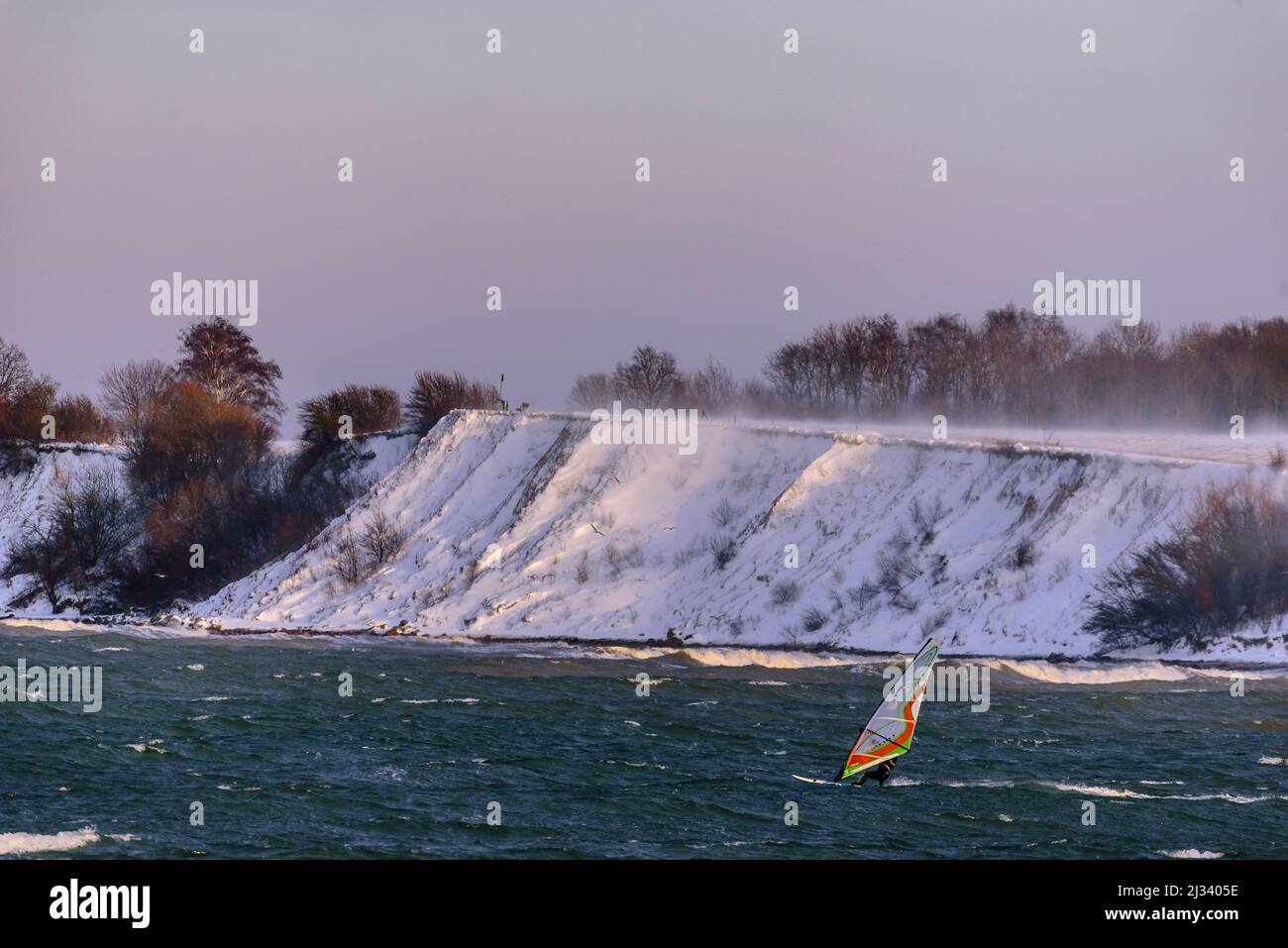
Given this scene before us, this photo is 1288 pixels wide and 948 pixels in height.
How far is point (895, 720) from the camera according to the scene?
108 feet

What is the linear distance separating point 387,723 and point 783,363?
7063 cm

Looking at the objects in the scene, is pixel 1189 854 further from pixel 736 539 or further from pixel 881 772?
pixel 736 539

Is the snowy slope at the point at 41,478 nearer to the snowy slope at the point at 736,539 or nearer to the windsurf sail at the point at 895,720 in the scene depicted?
the snowy slope at the point at 736,539

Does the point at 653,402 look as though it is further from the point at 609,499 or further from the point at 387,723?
the point at 387,723

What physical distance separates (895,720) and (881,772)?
2128mm

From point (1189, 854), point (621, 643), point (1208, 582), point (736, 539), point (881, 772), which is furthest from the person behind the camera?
point (736, 539)

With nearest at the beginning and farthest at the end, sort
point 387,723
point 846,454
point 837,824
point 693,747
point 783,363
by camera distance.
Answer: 1. point 837,824
2. point 693,747
3. point 387,723
4. point 846,454
5. point 783,363

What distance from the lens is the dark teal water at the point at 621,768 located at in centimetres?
3075

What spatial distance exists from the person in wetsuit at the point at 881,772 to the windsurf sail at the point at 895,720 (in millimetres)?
273

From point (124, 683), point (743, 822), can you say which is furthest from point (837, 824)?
point (124, 683)

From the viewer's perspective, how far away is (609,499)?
7744 cm

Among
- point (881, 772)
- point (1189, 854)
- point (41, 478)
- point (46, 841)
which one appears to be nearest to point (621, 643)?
point (881, 772)
